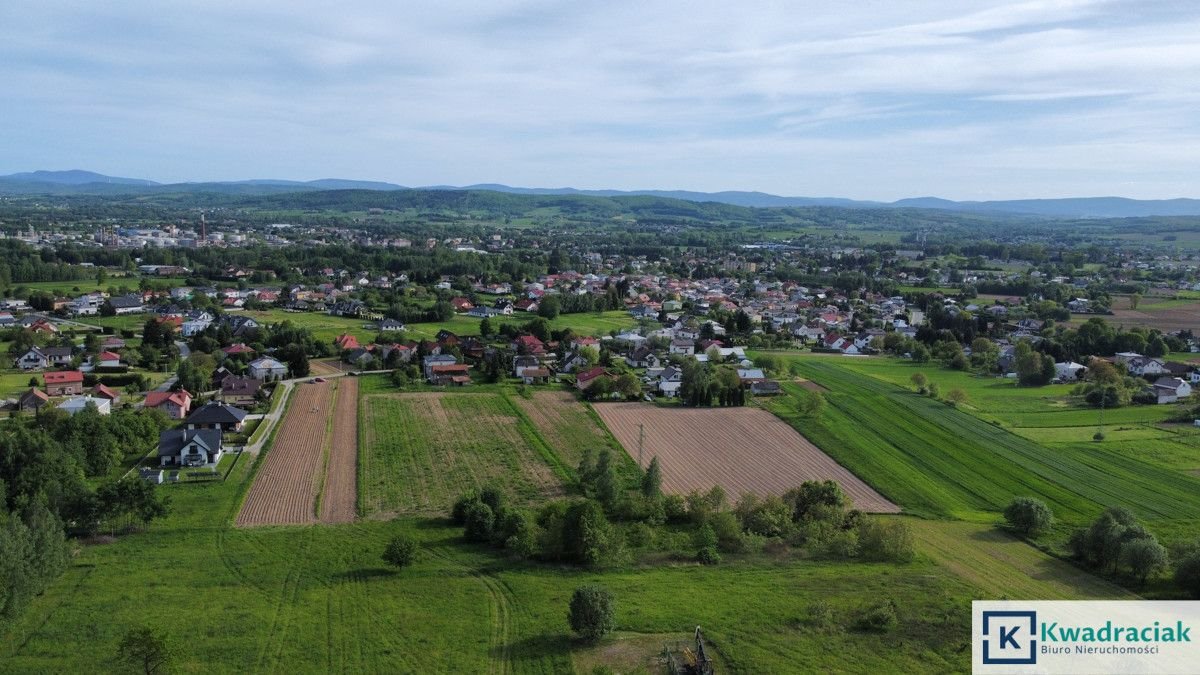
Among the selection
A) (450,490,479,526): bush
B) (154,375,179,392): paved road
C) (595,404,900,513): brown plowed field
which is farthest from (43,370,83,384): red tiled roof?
(450,490,479,526): bush

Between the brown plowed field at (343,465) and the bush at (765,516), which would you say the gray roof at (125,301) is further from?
the bush at (765,516)

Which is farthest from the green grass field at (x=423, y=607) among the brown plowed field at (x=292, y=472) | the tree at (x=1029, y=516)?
the tree at (x=1029, y=516)

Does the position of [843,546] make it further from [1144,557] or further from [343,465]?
[343,465]

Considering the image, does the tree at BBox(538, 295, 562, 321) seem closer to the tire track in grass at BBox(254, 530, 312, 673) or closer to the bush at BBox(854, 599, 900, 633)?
the tire track in grass at BBox(254, 530, 312, 673)

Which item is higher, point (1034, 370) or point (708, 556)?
point (1034, 370)

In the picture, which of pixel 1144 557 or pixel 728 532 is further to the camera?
pixel 728 532

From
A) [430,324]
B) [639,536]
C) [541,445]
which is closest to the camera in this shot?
[639,536]

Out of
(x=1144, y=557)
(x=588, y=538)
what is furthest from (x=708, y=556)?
(x=1144, y=557)
